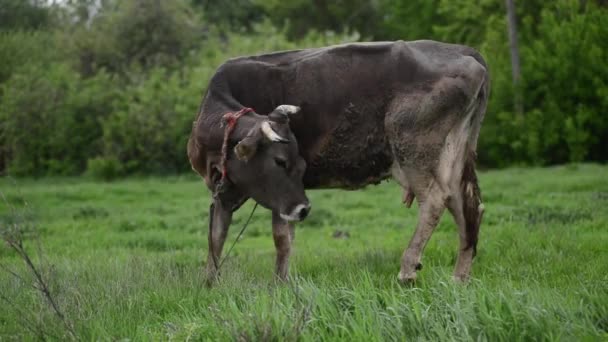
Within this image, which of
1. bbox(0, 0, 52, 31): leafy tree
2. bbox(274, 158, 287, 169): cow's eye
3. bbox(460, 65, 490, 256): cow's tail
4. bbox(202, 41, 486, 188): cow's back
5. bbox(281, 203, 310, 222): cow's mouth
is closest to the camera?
bbox(281, 203, 310, 222): cow's mouth

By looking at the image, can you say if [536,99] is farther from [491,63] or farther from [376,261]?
[376,261]

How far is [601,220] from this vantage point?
8.95 metres

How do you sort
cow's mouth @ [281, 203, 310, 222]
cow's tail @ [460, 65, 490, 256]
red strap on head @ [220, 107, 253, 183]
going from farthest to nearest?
cow's tail @ [460, 65, 490, 256] < red strap on head @ [220, 107, 253, 183] < cow's mouth @ [281, 203, 310, 222]

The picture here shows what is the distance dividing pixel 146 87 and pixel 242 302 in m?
22.4

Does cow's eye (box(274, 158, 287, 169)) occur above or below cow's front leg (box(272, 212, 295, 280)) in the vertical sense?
above

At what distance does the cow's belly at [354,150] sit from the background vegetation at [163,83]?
13.7 meters

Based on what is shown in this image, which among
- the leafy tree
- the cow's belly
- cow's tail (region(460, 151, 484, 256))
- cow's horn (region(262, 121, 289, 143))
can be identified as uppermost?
cow's horn (region(262, 121, 289, 143))

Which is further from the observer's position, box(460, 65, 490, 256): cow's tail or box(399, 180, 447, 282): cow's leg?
box(460, 65, 490, 256): cow's tail

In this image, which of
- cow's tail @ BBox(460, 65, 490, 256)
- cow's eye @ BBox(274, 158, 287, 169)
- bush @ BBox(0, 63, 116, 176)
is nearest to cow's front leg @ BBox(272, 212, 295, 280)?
cow's eye @ BBox(274, 158, 287, 169)

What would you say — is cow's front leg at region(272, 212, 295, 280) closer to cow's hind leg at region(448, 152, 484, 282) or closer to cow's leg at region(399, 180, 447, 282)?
cow's leg at region(399, 180, 447, 282)

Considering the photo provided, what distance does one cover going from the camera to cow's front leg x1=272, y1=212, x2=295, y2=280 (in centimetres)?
625

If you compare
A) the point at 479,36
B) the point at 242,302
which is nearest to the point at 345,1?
the point at 479,36

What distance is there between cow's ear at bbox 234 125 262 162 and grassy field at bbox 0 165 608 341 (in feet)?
3.25

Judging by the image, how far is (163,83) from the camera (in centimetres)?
2625
